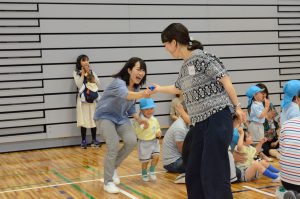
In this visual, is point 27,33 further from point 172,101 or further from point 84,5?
point 172,101

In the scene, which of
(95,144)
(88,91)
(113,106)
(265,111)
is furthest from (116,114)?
(95,144)

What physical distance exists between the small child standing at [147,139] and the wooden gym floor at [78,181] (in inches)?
9.5

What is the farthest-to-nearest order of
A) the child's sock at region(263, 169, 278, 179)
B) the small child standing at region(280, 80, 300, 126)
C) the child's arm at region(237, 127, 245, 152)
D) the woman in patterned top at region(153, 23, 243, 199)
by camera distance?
the child's arm at region(237, 127, 245, 152) < the child's sock at region(263, 169, 278, 179) < the small child standing at region(280, 80, 300, 126) < the woman in patterned top at region(153, 23, 243, 199)

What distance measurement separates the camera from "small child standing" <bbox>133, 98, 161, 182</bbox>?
18.8ft

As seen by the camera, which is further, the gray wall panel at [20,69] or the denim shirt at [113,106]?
the gray wall panel at [20,69]

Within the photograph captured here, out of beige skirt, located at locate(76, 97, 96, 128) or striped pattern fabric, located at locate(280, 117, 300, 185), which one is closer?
striped pattern fabric, located at locate(280, 117, 300, 185)

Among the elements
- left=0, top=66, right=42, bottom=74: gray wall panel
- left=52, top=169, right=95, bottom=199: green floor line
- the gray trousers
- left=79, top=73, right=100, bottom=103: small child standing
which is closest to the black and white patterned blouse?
the gray trousers

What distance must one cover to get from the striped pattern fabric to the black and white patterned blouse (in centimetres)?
50

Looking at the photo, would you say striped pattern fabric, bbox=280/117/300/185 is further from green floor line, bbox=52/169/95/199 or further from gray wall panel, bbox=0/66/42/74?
gray wall panel, bbox=0/66/42/74

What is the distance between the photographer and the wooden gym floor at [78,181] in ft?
16.8

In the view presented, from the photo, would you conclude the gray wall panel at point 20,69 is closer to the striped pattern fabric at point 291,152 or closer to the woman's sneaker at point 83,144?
the woman's sneaker at point 83,144

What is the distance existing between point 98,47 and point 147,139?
4186mm

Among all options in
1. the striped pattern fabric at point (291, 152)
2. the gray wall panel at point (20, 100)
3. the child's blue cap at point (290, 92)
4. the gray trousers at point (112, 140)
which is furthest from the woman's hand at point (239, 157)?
the gray wall panel at point (20, 100)

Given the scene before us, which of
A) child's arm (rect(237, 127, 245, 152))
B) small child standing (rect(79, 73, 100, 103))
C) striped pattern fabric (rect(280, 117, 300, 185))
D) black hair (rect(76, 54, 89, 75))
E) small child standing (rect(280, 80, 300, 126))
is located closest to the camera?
striped pattern fabric (rect(280, 117, 300, 185))
